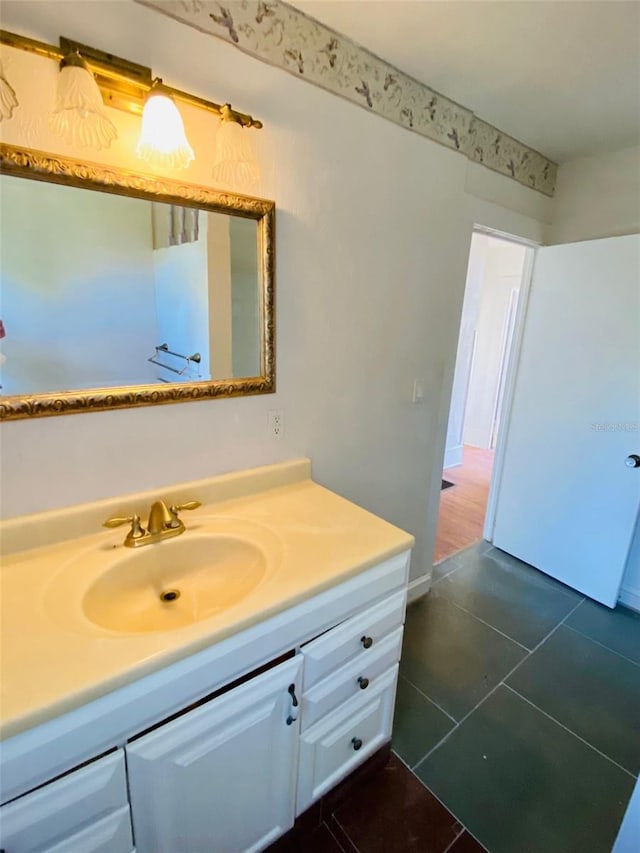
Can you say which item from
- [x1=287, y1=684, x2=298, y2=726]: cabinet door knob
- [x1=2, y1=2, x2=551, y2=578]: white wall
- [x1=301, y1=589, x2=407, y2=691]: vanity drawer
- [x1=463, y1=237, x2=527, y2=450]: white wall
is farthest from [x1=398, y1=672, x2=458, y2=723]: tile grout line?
[x1=463, y1=237, x2=527, y2=450]: white wall

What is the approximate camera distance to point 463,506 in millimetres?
3328

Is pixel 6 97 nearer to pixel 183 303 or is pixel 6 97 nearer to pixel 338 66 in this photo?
pixel 183 303

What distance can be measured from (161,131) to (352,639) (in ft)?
4.33

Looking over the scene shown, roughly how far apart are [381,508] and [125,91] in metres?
1.64

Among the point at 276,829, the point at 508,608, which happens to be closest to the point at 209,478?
the point at 276,829

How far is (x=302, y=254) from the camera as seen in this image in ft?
4.41

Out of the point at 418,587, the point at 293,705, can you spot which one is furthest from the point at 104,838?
the point at 418,587

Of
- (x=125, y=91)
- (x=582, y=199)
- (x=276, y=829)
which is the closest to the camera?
(x=125, y=91)

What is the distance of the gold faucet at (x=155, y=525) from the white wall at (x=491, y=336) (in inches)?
160

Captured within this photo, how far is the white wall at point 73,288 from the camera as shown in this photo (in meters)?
0.93

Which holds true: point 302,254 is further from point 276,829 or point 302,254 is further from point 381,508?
point 276,829

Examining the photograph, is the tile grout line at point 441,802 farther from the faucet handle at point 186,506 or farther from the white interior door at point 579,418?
the white interior door at point 579,418

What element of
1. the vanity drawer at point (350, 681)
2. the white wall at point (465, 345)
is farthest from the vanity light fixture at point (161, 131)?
the white wall at point (465, 345)

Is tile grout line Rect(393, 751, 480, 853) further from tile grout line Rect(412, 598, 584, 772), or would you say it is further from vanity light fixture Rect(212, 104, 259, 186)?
vanity light fixture Rect(212, 104, 259, 186)
